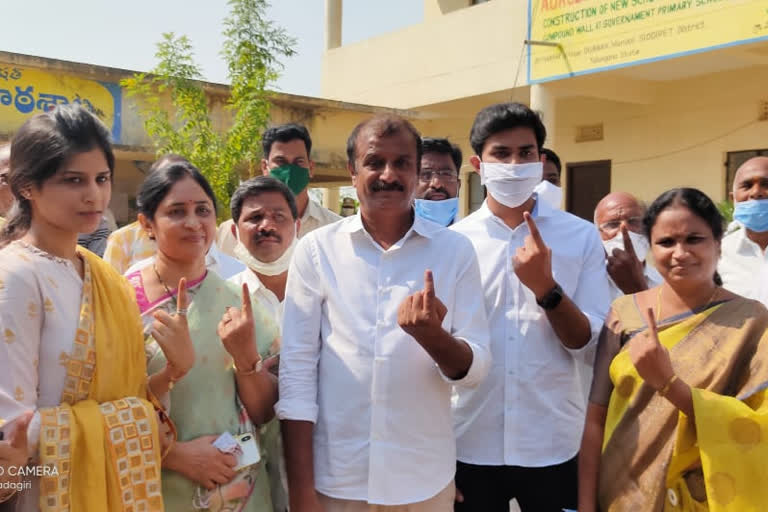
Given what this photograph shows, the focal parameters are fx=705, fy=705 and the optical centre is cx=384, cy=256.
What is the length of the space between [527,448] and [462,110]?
33.8 ft

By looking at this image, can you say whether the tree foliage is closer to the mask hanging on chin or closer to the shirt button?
the mask hanging on chin

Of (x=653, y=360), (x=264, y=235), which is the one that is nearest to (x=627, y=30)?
(x=264, y=235)

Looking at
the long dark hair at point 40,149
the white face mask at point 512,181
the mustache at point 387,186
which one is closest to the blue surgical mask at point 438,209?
the white face mask at point 512,181

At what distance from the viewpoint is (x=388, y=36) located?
493 inches

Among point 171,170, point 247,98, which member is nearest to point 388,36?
point 247,98

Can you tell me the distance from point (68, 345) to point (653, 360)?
162cm

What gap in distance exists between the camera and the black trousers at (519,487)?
2.47 metres

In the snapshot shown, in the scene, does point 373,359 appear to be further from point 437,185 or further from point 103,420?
point 437,185

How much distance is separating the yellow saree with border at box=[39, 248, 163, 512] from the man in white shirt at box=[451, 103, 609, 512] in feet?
3.63

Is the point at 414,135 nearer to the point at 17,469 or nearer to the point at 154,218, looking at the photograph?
the point at 154,218

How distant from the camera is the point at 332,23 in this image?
13.7 meters

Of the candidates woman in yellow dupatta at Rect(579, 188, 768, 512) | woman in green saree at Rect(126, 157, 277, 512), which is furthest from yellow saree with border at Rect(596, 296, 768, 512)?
woman in green saree at Rect(126, 157, 277, 512)

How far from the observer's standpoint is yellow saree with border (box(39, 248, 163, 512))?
1840mm

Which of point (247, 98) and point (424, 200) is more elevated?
point (247, 98)
